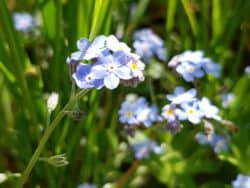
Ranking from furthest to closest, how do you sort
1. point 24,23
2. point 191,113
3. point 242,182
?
1. point 24,23
2. point 242,182
3. point 191,113

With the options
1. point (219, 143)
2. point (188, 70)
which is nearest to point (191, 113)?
point (188, 70)

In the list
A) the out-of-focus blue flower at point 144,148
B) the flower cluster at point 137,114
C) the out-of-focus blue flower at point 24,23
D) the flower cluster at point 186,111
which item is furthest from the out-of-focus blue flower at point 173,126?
the out-of-focus blue flower at point 24,23

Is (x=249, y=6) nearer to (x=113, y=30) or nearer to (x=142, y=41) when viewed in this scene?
(x=142, y=41)

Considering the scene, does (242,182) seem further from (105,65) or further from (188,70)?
(105,65)

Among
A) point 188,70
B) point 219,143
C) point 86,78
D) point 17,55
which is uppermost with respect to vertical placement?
point 17,55

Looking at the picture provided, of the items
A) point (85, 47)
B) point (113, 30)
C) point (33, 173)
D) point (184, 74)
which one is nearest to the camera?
point (85, 47)

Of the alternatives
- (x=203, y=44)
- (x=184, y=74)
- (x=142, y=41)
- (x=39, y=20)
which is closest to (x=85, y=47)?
(x=184, y=74)

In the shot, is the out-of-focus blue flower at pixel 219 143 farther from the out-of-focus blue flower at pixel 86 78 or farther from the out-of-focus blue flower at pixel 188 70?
the out-of-focus blue flower at pixel 86 78
